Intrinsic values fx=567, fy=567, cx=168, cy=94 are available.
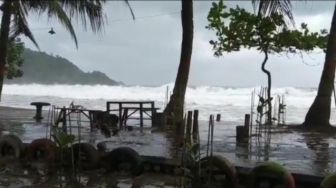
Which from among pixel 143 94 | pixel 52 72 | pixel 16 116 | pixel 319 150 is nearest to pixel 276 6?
pixel 319 150

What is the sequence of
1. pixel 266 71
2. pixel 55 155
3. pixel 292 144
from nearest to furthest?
pixel 55 155 < pixel 292 144 < pixel 266 71

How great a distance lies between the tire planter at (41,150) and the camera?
10.0 meters

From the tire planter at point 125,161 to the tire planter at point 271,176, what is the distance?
2315mm

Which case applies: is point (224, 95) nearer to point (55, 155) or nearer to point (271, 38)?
point (271, 38)

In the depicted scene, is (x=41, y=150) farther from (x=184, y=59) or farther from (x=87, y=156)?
(x=184, y=59)

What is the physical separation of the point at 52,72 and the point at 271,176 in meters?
90.3

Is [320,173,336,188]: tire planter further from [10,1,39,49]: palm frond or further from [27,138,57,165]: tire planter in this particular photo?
[10,1,39,49]: palm frond

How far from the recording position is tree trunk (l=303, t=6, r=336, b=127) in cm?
1936

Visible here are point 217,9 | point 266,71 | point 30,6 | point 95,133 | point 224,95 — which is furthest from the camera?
point 224,95

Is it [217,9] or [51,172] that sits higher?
[217,9]

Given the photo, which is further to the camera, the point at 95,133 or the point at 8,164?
the point at 95,133

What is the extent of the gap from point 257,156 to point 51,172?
4089 mm

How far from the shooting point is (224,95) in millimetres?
54062

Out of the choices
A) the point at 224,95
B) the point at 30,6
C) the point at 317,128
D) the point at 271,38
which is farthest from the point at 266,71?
the point at 224,95
